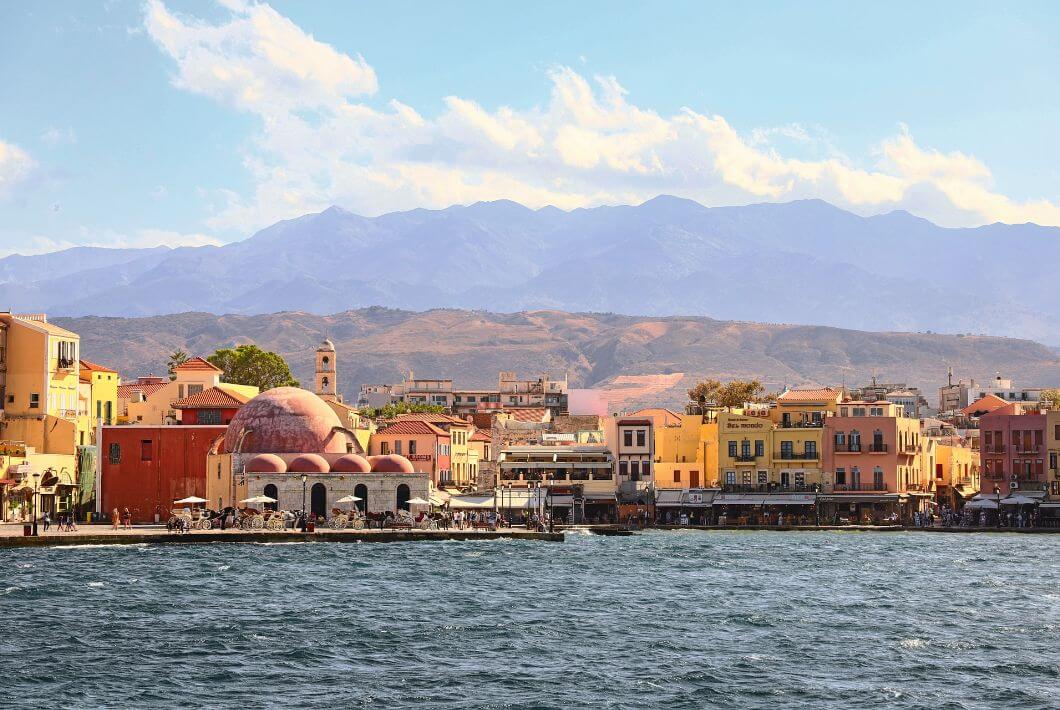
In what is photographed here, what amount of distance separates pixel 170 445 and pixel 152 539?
16.3 meters

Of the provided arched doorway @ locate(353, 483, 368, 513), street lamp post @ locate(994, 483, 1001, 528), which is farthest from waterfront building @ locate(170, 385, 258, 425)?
street lamp post @ locate(994, 483, 1001, 528)

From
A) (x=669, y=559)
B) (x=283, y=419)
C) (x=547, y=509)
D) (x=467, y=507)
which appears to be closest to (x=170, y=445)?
(x=283, y=419)

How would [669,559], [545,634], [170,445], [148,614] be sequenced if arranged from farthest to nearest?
[170,445] < [669,559] < [148,614] < [545,634]

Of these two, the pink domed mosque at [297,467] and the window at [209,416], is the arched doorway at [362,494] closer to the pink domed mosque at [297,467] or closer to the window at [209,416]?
the pink domed mosque at [297,467]

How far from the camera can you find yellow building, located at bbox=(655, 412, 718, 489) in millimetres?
103625

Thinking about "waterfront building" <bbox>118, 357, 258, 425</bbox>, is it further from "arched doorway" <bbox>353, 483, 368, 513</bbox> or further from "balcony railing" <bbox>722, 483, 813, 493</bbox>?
"balcony railing" <bbox>722, 483, 813, 493</bbox>

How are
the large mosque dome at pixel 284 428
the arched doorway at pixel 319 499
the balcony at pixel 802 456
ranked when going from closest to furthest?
the arched doorway at pixel 319 499 < the large mosque dome at pixel 284 428 < the balcony at pixel 802 456

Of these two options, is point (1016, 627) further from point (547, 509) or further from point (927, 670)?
point (547, 509)

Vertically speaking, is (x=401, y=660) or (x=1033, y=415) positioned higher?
(x=1033, y=415)

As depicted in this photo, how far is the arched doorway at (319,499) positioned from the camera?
81.6 meters

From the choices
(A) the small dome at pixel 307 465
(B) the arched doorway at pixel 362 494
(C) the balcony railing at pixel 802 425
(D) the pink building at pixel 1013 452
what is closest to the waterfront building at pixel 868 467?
(C) the balcony railing at pixel 802 425

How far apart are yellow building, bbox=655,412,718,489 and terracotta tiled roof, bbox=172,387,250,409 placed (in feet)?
88.5

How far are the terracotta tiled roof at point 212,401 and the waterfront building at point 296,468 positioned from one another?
5.38 meters

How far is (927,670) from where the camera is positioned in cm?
3403
